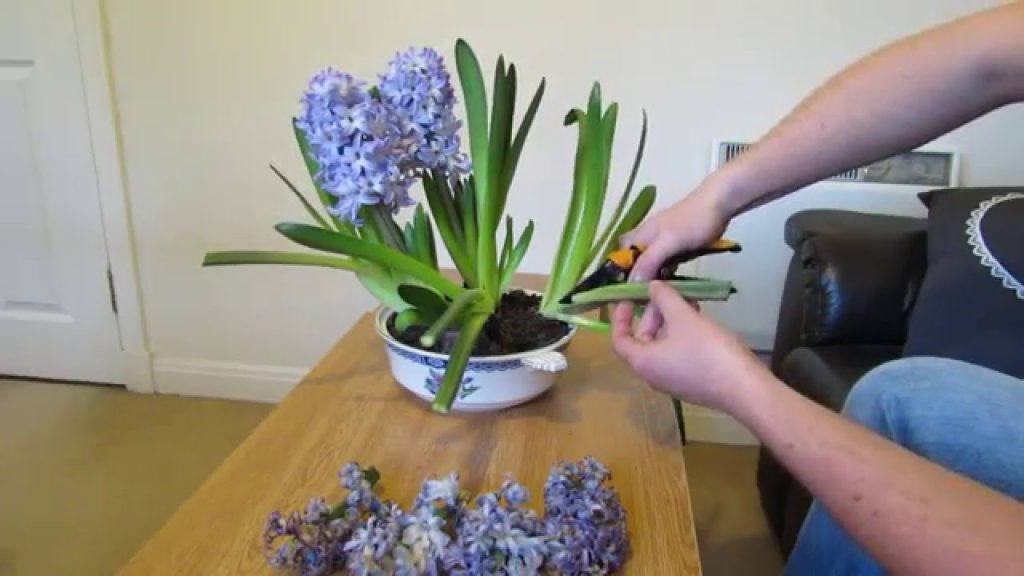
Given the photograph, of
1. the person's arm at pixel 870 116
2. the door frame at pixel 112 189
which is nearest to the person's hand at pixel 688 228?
the person's arm at pixel 870 116

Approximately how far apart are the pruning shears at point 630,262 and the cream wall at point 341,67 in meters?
0.84

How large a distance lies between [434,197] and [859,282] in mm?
705

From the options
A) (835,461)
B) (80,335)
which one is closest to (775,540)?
(835,461)

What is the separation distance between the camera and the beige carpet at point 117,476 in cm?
145

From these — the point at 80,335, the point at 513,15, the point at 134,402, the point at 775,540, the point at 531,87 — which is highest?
the point at 513,15

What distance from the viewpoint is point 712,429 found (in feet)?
6.17

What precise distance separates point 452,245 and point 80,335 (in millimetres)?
1433

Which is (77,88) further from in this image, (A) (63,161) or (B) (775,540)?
(B) (775,540)

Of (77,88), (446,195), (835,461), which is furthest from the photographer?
(77,88)

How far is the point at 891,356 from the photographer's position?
1.28m

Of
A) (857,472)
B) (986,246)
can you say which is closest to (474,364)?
(857,472)

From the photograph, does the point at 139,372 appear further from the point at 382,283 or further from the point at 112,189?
the point at 382,283

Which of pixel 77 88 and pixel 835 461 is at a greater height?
pixel 77 88

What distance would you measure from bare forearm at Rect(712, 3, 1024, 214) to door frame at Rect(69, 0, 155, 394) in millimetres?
1496
